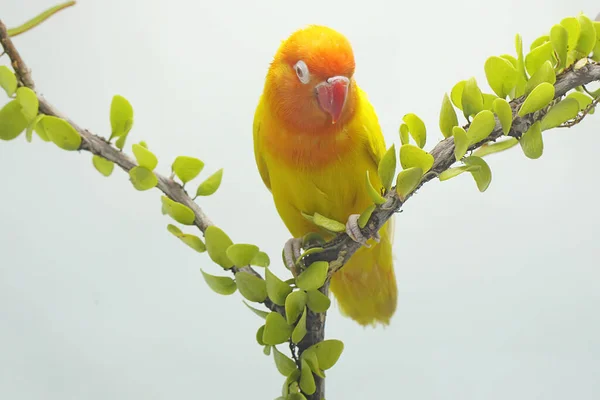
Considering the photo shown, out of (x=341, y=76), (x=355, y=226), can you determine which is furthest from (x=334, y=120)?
(x=355, y=226)

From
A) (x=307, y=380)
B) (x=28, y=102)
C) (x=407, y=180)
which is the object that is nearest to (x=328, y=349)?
(x=307, y=380)

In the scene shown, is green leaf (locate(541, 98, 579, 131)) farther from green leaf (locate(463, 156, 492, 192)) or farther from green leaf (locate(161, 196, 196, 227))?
green leaf (locate(161, 196, 196, 227))

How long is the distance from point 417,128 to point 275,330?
1.06ft

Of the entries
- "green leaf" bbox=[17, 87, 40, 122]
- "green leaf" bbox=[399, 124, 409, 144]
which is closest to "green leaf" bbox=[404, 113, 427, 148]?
"green leaf" bbox=[399, 124, 409, 144]

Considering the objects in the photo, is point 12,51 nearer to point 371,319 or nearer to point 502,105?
point 502,105

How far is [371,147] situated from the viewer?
0.87 m

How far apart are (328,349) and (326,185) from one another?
25 centimetres

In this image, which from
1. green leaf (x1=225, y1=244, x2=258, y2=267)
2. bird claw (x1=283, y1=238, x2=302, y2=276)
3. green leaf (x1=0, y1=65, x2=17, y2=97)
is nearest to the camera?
green leaf (x1=0, y1=65, x2=17, y2=97)

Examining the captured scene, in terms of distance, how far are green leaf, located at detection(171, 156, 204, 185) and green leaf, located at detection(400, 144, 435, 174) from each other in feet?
0.88

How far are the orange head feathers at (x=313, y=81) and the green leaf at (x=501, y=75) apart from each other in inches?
7.3

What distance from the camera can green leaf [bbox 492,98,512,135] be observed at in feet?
2.09

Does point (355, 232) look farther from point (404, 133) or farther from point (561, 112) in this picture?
point (561, 112)

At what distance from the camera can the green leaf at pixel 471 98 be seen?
690 millimetres

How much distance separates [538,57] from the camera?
2.29 feet
